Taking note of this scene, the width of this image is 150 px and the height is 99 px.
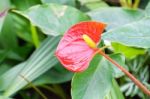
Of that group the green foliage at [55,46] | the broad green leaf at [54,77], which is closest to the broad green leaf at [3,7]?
the green foliage at [55,46]

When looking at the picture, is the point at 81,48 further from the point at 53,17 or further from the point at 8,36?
the point at 8,36

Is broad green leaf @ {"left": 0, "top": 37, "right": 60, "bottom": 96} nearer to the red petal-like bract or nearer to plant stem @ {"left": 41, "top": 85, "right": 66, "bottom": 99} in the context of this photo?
plant stem @ {"left": 41, "top": 85, "right": 66, "bottom": 99}

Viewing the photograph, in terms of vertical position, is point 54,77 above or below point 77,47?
below

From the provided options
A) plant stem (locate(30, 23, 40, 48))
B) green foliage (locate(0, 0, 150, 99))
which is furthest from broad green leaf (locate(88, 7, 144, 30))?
plant stem (locate(30, 23, 40, 48))

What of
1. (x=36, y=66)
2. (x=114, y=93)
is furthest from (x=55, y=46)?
(x=114, y=93)

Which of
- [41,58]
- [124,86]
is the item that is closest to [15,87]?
[41,58]
